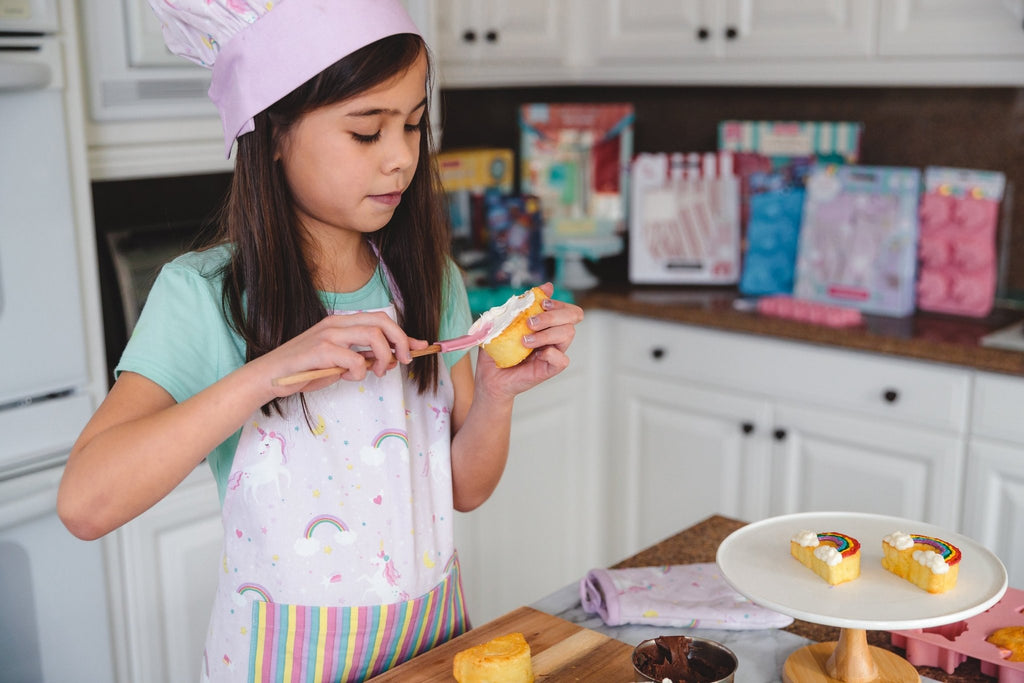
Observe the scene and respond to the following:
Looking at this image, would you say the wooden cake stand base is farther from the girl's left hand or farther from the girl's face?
the girl's face

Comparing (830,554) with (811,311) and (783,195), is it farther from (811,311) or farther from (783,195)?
(783,195)

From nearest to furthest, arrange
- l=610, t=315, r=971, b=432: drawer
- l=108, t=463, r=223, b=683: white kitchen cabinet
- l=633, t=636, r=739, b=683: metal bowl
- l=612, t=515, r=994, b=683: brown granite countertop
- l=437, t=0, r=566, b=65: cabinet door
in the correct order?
l=633, t=636, r=739, b=683: metal bowl
l=612, t=515, r=994, b=683: brown granite countertop
l=108, t=463, r=223, b=683: white kitchen cabinet
l=610, t=315, r=971, b=432: drawer
l=437, t=0, r=566, b=65: cabinet door

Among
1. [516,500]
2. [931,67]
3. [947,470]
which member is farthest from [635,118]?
[947,470]

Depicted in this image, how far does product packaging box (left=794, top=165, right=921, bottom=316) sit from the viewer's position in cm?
227

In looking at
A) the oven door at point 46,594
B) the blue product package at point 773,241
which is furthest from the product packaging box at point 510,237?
the oven door at point 46,594

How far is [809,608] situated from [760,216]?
5.75ft

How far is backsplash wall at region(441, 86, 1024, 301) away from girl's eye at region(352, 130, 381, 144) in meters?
1.71

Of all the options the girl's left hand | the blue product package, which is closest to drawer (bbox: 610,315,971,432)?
the blue product package

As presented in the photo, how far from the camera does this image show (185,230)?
1966 millimetres

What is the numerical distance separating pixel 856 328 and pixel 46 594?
1.60m

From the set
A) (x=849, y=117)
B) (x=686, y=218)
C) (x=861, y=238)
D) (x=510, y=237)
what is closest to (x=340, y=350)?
(x=510, y=237)

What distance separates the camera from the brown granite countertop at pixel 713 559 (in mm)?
971

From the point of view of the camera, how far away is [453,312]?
1275mm

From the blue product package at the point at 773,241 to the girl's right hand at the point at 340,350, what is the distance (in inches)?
67.4
